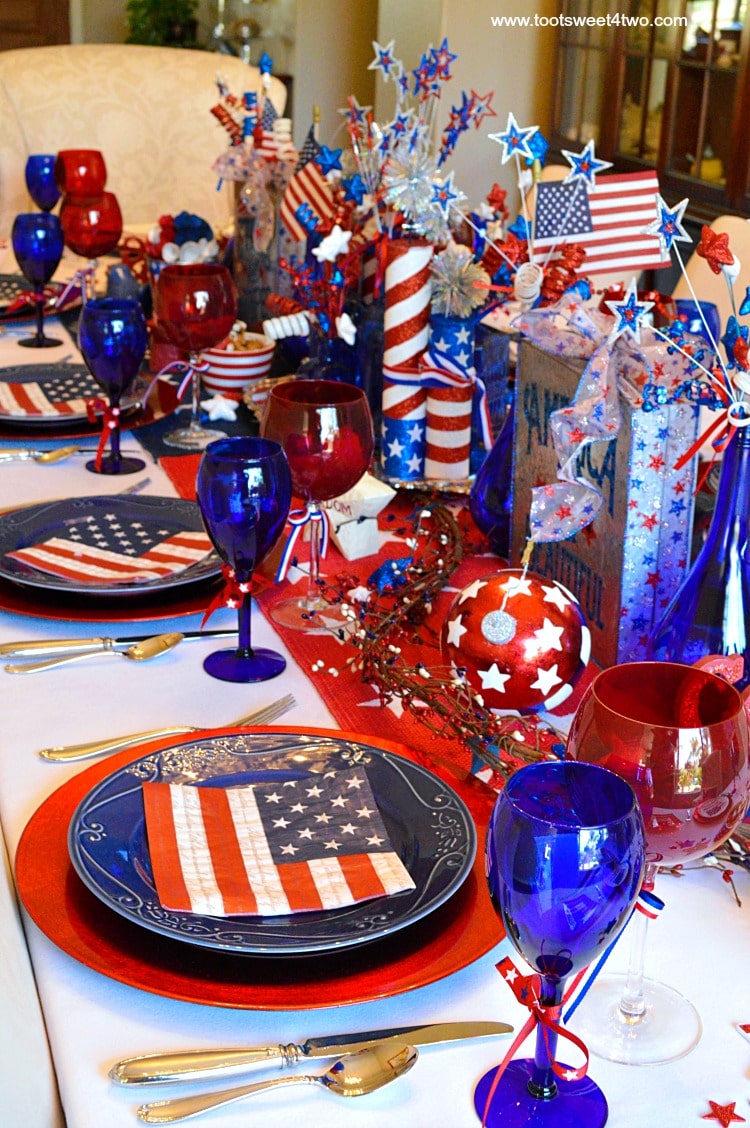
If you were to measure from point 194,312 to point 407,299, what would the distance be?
0.29 metres

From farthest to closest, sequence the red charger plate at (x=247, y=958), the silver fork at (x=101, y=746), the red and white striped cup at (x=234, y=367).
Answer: the red and white striped cup at (x=234, y=367) → the silver fork at (x=101, y=746) → the red charger plate at (x=247, y=958)

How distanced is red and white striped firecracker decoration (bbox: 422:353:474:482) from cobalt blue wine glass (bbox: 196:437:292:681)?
0.39m

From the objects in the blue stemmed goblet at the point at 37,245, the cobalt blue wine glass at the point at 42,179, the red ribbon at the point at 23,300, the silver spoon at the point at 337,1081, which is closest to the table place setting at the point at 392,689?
the silver spoon at the point at 337,1081

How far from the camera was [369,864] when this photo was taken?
72cm

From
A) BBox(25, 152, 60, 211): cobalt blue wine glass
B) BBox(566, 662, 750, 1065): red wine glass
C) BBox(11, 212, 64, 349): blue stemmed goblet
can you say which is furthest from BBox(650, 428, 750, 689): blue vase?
BBox(25, 152, 60, 211): cobalt blue wine glass

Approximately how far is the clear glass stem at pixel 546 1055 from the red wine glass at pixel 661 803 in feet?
0.17

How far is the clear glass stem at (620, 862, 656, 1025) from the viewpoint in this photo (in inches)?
25.3

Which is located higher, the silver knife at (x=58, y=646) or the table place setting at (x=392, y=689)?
the table place setting at (x=392, y=689)

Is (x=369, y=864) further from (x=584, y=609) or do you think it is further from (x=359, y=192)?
(x=359, y=192)

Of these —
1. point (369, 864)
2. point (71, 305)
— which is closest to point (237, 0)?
point (71, 305)

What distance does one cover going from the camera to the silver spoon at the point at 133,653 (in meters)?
0.99

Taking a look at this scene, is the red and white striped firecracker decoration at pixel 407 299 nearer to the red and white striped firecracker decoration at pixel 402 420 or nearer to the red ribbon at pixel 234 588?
the red and white striped firecracker decoration at pixel 402 420

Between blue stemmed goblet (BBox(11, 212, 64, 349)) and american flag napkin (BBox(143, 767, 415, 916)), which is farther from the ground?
blue stemmed goblet (BBox(11, 212, 64, 349))

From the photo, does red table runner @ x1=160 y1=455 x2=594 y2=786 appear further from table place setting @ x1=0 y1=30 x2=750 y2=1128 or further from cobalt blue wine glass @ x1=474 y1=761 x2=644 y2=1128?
cobalt blue wine glass @ x1=474 y1=761 x2=644 y2=1128
